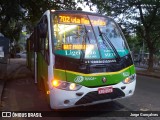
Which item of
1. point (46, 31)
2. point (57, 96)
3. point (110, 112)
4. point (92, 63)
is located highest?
point (46, 31)

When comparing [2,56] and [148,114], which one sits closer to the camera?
[148,114]

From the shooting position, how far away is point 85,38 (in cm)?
757

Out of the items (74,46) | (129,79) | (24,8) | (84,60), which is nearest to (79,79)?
(84,60)

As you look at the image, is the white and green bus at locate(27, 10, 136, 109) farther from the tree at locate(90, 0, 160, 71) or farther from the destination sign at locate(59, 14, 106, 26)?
the tree at locate(90, 0, 160, 71)

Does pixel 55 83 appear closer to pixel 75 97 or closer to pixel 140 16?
pixel 75 97

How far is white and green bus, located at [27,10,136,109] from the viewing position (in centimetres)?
701

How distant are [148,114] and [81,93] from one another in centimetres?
184

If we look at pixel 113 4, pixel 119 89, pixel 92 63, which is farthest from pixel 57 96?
pixel 113 4

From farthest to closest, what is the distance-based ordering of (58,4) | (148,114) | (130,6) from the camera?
(130,6) → (58,4) → (148,114)

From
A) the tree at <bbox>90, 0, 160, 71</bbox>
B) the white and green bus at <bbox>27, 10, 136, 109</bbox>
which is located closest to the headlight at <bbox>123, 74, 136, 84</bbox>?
the white and green bus at <bbox>27, 10, 136, 109</bbox>

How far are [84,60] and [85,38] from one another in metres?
0.66

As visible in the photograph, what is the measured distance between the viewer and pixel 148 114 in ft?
24.4

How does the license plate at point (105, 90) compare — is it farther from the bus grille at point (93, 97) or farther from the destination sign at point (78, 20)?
the destination sign at point (78, 20)

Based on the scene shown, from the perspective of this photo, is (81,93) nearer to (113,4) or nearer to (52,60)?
(52,60)
